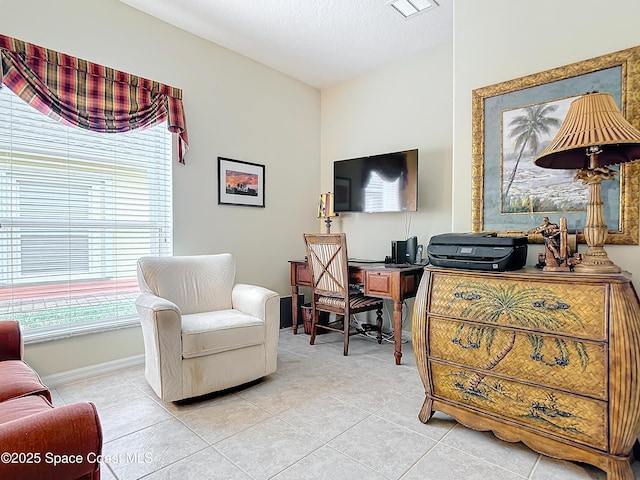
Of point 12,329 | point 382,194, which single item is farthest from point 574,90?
point 12,329

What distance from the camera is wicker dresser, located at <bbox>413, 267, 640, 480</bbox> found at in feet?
4.81

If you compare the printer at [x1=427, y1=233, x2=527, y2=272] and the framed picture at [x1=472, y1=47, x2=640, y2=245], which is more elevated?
the framed picture at [x1=472, y1=47, x2=640, y2=245]

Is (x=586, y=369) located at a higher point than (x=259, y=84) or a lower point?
lower

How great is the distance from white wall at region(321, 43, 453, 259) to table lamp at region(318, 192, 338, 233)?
0.83 feet

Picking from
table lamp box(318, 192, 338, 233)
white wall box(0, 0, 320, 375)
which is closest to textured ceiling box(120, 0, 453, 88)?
white wall box(0, 0, 320, 375)

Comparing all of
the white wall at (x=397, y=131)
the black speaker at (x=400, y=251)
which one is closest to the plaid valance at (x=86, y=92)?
the white wall at (x=397, y=131)

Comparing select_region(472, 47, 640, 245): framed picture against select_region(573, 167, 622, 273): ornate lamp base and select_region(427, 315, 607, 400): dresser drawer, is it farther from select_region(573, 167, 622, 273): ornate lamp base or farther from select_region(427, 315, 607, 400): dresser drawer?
select_region(427, 315, 607, 400): dresser drawer

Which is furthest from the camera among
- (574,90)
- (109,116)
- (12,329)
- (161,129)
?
(161,129)

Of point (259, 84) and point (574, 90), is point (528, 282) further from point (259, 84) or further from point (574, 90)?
point (259, 84)

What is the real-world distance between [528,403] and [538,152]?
1.38 metres

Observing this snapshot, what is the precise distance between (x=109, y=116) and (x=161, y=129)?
0.46 m

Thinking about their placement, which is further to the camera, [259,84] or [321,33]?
[259,84]

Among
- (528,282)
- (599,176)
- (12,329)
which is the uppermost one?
(599,176)

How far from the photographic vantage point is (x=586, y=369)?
1530 millimetres
